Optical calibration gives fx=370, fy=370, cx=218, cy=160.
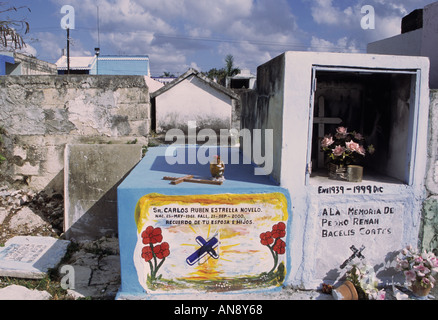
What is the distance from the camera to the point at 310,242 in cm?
442

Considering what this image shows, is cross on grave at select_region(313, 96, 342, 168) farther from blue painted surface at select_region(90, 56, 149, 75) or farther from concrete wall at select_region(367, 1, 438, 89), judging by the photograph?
blue painted surface at select_region(90, 56, 149, 75)

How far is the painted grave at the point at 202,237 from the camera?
4176 millimetres

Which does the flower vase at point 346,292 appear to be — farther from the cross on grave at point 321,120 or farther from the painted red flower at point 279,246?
the cross on grave at point 321,120

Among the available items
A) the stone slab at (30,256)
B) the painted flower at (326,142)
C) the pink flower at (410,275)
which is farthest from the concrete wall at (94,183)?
the pink flower at (410,275)

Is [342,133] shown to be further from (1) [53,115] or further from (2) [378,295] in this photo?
(1) [53,115]

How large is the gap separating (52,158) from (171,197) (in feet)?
15.1

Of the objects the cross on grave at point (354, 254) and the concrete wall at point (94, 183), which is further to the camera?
the concrete wall at point (94, 183)

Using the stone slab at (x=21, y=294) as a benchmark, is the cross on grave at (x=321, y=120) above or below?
above

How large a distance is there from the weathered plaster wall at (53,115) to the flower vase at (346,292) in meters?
5.22

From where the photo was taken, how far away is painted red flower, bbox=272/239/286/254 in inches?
171

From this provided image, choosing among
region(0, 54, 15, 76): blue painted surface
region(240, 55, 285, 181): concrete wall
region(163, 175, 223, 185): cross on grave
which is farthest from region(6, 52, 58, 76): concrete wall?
region(163, 175, 223, 185): cross on grave

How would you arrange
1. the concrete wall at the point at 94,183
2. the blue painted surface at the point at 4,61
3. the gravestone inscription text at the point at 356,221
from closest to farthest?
1. the gravestone inscription text at the point at 356,221
2. the concrete wall at the point at 94,183
3. the blue painted surface at the point at 4,61

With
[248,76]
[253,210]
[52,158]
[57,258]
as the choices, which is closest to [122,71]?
[248,76]

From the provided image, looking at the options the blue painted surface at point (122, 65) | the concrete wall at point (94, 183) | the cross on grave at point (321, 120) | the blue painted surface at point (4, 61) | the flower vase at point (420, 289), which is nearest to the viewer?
the flower vase at point (420, 289)
